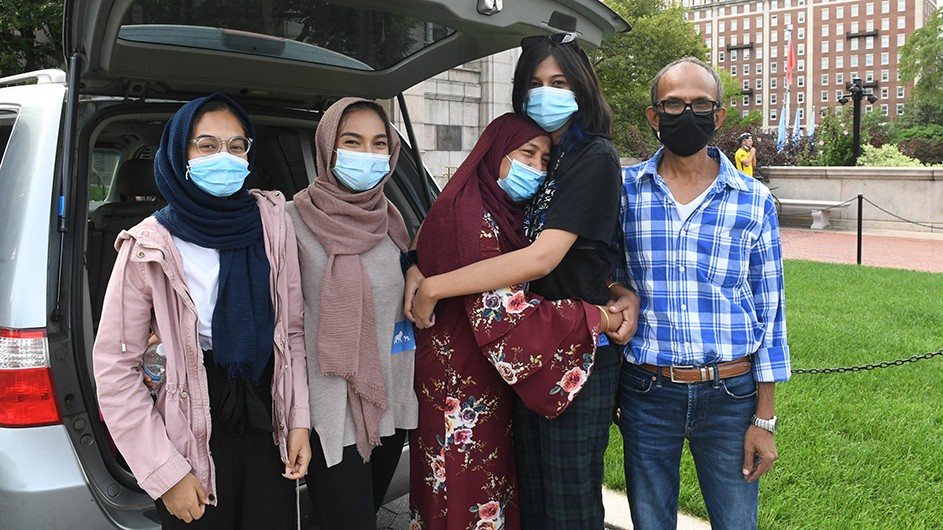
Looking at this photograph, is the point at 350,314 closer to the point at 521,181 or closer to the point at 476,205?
the point at 476,205

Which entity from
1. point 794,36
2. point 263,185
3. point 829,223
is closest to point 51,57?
point 263,185

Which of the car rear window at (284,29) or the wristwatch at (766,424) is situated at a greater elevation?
the car rear window at (284,29)

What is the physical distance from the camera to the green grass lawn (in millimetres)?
3270

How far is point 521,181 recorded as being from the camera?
216 cm

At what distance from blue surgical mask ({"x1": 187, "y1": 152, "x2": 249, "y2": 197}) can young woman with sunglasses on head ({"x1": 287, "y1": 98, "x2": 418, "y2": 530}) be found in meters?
0.24

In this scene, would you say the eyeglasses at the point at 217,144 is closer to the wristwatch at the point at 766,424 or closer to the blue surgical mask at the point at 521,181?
the blue surgical mask at the point at 521,181

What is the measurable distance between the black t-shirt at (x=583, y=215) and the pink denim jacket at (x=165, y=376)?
1.00m

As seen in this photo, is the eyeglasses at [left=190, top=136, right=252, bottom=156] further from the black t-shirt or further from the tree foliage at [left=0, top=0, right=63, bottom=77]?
the tree foliage at [left=0, top=0, right=63, bottom=77]

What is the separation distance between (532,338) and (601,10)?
3.74 ft

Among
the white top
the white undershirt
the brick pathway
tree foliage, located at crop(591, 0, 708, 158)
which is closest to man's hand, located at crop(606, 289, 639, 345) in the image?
the white undershirt

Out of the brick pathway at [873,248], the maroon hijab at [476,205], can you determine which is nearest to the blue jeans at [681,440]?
the maroon hijab at [476,205]

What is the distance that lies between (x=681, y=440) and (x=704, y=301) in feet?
1.56

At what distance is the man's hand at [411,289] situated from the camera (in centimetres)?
221

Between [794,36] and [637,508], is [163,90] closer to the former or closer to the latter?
[637,508]
